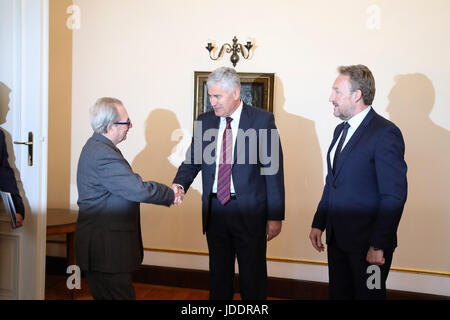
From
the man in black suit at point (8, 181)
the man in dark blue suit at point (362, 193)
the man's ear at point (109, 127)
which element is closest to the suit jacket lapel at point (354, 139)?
the man in dark blue suit at point (362, 193)

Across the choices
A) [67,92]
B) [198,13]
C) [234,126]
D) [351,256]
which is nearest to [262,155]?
[234,126]

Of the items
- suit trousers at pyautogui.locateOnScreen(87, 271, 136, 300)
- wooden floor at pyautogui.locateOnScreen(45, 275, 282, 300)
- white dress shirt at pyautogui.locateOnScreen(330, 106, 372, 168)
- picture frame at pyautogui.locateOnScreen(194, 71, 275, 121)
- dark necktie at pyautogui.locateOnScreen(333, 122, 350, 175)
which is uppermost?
picture frame at pyautogui.locateOnScreen(194, 71, 275, 121)

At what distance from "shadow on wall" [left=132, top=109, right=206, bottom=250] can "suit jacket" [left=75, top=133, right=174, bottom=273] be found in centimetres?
166

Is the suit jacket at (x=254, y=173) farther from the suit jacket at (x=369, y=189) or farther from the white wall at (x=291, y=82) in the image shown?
the white wall at (x=291, y=82)

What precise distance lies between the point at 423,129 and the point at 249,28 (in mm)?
1681

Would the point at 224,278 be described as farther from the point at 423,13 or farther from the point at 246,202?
the point at 423,13

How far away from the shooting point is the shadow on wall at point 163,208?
414 centimetres

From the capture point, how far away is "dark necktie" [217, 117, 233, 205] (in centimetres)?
273

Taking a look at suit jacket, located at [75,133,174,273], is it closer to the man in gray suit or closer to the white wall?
the man in gray suit

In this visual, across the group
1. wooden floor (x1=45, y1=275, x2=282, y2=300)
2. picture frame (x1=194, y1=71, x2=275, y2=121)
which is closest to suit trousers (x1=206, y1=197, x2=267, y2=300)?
wooden floor (x1=45, y1=275, x2=282, y2=300)

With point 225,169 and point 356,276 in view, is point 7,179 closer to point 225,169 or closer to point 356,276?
point 225,169

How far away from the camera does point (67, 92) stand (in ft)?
14.2

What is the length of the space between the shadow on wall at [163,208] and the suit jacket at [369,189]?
1.82m

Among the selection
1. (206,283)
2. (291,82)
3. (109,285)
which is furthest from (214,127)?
(206,283)
